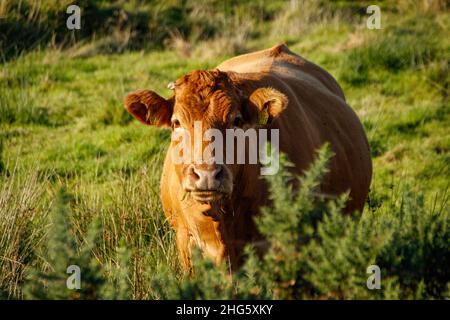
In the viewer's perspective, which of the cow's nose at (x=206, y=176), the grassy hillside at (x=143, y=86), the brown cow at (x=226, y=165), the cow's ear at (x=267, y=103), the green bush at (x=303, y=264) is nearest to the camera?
the green bush at (x=303, y=264)

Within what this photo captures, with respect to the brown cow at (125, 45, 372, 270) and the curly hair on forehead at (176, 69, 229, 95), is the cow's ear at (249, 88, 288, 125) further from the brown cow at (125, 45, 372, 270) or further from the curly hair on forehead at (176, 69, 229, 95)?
the curly hair on forehead at (176, 69, 229, 95)

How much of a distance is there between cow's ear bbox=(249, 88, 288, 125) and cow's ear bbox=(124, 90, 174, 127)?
0.55 meters

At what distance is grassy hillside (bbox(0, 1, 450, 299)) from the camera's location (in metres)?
6.66

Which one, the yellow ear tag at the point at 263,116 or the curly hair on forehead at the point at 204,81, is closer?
the curly hair on forehead at the point at 204,81

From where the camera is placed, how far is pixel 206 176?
16.1 feet

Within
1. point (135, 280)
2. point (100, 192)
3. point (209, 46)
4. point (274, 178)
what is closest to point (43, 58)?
point (209, 46)

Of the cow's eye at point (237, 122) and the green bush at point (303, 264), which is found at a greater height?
the cow's eye at point (237, 122)

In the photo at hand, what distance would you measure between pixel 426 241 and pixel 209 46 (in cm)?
932

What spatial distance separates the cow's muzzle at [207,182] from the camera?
4.90 m

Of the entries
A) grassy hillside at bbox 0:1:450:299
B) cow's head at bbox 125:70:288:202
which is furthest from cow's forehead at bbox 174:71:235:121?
grassy hillside at bbox 0:1:450:299

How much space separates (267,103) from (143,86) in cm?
634

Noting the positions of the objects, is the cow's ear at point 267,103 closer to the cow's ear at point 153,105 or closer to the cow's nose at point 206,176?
the cow's ear at point 153,105

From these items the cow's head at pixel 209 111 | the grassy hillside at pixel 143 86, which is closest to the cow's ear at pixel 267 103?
the cow's head at pixel 209 111
